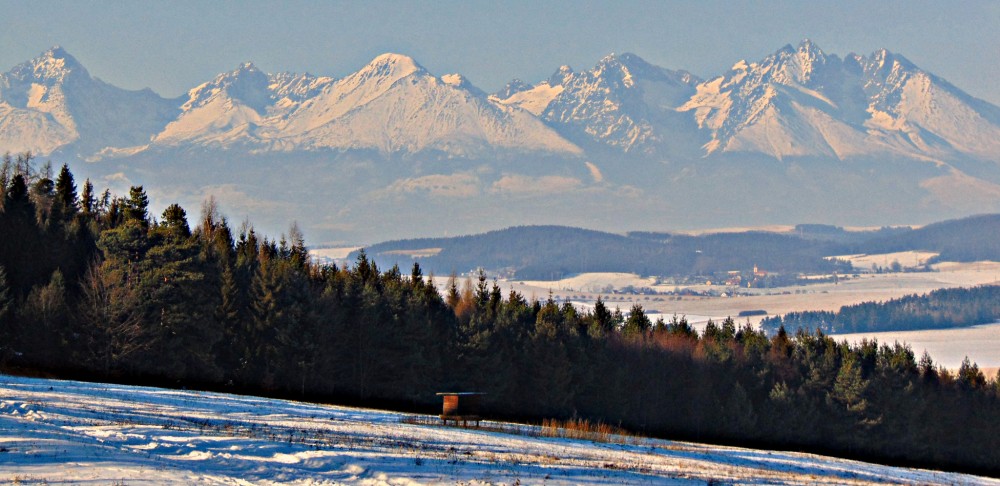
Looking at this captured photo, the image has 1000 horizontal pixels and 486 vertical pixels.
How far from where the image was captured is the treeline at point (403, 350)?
7525 cm

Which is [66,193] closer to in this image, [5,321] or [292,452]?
[5,321]

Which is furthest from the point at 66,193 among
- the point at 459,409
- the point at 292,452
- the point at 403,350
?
the point at 292,452

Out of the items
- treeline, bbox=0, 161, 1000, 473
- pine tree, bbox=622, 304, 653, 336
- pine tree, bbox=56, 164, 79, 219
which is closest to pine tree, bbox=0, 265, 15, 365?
treeline, bbox=0, 161, 1000, 473

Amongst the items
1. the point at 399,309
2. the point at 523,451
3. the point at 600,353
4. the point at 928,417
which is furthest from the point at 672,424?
the point at 523,451


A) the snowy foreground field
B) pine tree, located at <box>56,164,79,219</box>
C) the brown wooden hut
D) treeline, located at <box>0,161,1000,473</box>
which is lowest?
the snowy foreground field

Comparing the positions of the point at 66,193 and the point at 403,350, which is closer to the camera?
the point at 403,350

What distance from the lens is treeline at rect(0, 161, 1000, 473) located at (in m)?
75.2

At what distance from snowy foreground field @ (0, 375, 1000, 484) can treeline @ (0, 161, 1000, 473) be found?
26203mm

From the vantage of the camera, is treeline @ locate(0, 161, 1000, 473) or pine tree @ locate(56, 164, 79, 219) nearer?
treeline @ locate(0, 161, 1000, 473)

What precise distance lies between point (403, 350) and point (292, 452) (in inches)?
2535

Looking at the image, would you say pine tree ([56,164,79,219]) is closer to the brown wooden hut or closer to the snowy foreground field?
the snowy foreground field

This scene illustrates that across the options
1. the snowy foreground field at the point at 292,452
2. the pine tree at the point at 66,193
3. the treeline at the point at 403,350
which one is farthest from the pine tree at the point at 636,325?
the snowy foreground field at the point at 292,452

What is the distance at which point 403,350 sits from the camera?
93.9 m

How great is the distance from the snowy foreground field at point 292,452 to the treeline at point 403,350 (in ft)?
86.0
